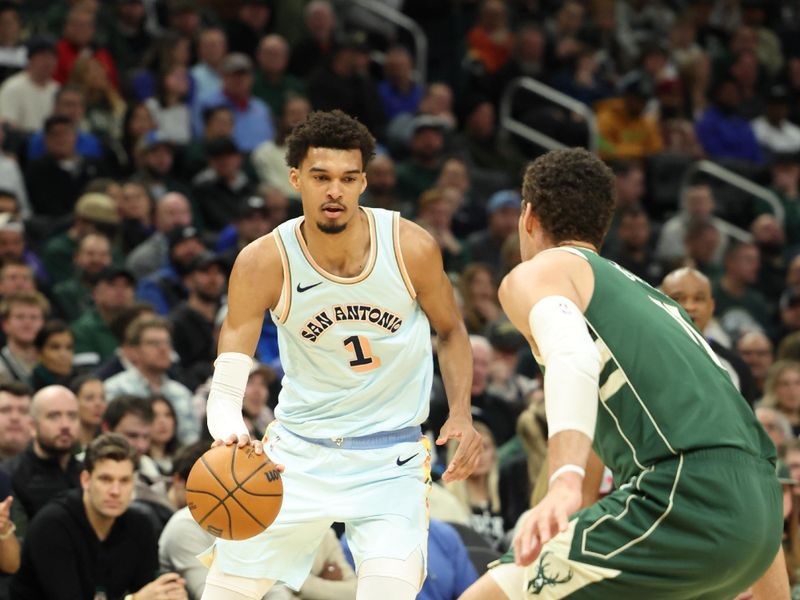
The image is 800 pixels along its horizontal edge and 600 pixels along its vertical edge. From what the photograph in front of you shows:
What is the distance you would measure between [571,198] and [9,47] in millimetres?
10004

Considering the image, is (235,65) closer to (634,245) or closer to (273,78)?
(273,78)

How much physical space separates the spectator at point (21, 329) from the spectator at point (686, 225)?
6462mm

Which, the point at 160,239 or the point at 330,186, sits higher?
the point at 330,186

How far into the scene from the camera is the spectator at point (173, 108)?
13.4m

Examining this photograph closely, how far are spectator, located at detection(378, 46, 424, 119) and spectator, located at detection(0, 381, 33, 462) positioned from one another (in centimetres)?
734

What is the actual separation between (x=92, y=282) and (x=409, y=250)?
5.74m

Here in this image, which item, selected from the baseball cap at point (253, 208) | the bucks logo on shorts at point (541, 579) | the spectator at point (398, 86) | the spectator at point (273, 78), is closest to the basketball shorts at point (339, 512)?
the bucks logo on shorts at point (541, 579)

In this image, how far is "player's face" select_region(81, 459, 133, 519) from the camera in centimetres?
718

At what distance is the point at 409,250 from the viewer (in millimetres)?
5699

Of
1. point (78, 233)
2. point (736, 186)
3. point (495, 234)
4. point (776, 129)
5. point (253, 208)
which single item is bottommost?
point (736, 186)

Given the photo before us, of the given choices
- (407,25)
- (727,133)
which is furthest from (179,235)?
(727,133)

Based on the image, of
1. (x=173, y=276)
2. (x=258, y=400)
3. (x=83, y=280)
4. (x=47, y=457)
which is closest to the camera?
(x=47, y=457)

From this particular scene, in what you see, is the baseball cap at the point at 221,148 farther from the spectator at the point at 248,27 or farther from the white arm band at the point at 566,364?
the white arm band at the point at 566,364

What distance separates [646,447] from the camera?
4.14 meters
